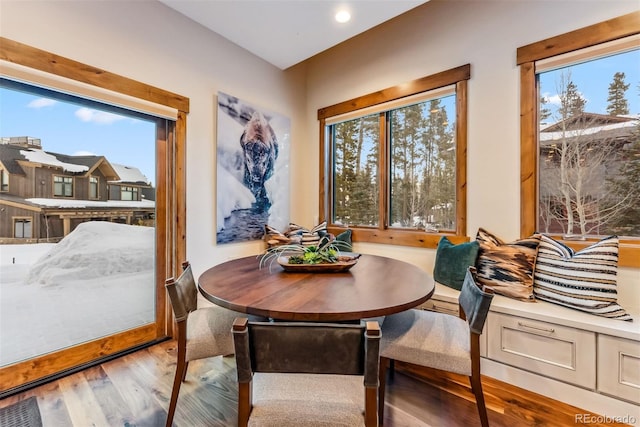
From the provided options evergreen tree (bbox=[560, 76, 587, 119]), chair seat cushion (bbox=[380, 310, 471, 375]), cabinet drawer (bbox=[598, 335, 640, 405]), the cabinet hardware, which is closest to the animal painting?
chair seat cushion (bbox=[380, 310, 471, 375])

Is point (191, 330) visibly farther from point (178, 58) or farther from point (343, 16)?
point (343, 16)

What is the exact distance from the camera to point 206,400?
1.72 m

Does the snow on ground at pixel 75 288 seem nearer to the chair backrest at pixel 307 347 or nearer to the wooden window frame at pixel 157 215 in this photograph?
the wooden window frame at pixel 157 215

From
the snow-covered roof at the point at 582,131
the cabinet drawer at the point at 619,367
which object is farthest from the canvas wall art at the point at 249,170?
the cabinet drawer at the point at 619,367

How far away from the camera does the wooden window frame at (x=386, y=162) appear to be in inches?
99.2

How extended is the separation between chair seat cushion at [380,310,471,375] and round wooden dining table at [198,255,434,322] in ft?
0.83

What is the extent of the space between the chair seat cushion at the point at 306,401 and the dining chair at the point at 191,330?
0.55 meters

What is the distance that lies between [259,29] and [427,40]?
163cm

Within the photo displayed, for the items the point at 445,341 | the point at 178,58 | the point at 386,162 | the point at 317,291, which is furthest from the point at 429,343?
the point at 178,58

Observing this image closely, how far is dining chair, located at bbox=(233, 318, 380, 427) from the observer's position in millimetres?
818

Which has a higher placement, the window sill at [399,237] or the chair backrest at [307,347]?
the window sill at [399,237]

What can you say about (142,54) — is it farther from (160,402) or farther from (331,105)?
(160,402)

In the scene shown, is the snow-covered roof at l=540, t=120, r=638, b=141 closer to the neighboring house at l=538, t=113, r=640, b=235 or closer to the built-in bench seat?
the neighboring house at l=538, t=113, r=640, b=235

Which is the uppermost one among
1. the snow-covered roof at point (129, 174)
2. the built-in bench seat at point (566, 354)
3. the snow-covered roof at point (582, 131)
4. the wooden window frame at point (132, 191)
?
the snow-covered roof at point (582, 131)
